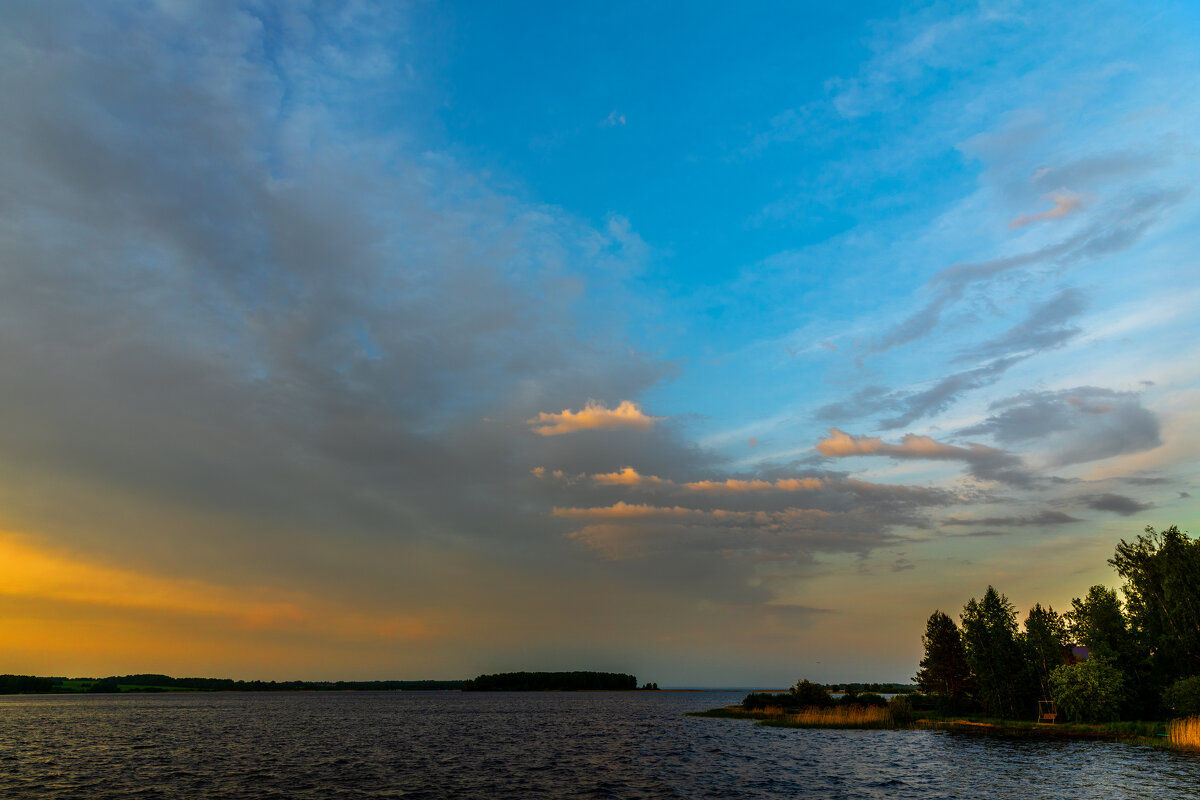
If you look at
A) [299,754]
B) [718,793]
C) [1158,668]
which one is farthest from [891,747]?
[299,754]

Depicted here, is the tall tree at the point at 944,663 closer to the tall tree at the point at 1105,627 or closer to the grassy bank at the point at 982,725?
the grassy bank at the point at 982,725

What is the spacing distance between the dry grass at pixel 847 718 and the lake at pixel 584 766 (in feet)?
23.1

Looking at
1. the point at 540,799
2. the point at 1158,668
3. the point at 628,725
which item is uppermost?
the point at 1158,668

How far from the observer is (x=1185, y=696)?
74.2 metres

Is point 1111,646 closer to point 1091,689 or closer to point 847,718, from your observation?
point 1091,689

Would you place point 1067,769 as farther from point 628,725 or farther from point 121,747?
point 121,747

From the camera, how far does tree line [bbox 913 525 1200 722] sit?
83.8m

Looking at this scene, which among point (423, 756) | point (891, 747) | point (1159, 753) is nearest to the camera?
point (1159, 753)

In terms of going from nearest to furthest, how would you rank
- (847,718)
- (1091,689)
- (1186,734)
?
(1186,734)
(1091,689)
(847,718)

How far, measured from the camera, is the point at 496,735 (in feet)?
336

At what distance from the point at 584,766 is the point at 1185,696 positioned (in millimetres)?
68122

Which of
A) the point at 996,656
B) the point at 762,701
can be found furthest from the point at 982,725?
the point at 762,701

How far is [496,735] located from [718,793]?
62089mm

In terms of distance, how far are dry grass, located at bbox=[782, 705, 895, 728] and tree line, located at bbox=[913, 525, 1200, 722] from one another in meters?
16.0
